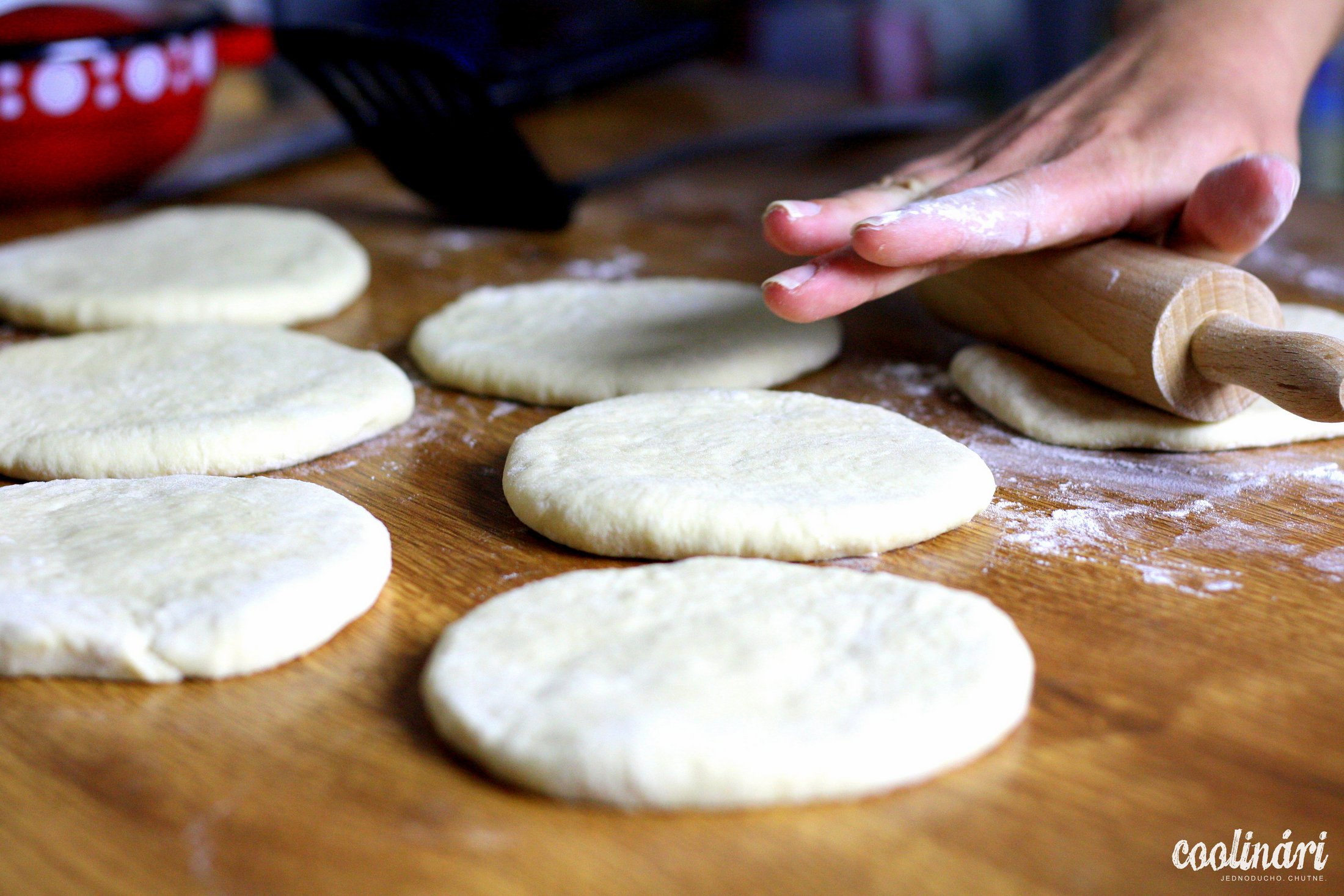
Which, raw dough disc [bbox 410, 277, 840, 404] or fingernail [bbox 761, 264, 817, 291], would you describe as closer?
fingernail [bbox 761, 264, 817, 291]

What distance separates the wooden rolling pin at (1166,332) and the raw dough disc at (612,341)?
306 millimetres

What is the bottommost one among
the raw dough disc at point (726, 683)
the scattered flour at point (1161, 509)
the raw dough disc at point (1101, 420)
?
the scattered flour at point (1161, 509)

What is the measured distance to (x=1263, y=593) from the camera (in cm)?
111

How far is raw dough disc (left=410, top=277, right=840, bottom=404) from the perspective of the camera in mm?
1560

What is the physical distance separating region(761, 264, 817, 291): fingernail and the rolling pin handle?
43 cm

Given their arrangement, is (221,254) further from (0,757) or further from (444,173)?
(0,757)

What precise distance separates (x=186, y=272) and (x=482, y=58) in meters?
1.23

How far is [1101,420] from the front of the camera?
1.41 m

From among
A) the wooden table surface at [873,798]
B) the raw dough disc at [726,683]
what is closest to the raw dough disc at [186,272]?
the wooden table surface at [873,798]

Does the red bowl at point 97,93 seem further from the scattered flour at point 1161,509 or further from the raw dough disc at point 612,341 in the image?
the scattered flour at point 1161,509

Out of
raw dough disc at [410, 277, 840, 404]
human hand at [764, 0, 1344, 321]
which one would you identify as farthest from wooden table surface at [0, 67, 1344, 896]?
human hand at [764, 0, 1344, 321]

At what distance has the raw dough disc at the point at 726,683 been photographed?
84 cm

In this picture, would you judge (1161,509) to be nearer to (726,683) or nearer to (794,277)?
(794,277)

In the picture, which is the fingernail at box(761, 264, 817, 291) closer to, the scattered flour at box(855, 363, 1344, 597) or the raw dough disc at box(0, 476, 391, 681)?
the scattered flour at box(855, 363, 1344, 597)
